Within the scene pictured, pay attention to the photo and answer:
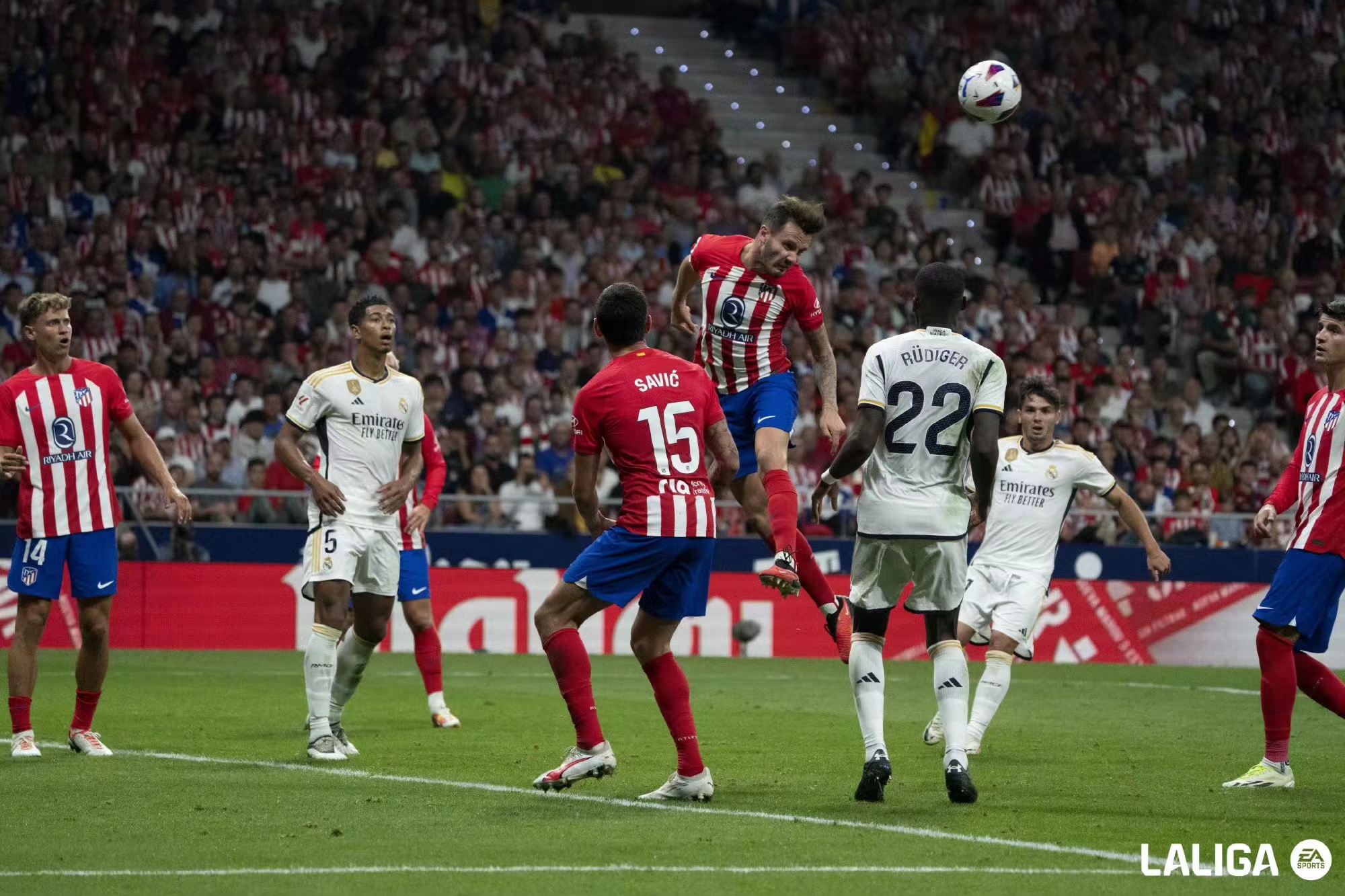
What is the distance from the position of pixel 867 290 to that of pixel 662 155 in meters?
3.95

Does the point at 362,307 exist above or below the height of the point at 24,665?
above

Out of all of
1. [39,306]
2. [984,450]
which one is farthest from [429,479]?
[984,450]

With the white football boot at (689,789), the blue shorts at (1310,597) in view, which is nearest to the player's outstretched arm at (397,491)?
the white football boot at (689,789)

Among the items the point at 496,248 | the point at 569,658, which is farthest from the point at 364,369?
the point at 496,248

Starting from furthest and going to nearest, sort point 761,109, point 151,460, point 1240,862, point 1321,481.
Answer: point 761,109
point 151,460
point 1321,481
point 1240,862

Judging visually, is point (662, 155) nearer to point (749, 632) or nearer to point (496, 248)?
point (496, 248)

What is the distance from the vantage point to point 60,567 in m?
10.1

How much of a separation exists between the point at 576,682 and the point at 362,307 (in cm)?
315

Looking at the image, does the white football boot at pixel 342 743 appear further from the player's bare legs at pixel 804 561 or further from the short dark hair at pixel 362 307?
the player's bare legs at pixel 804 561

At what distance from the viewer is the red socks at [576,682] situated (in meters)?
8.29

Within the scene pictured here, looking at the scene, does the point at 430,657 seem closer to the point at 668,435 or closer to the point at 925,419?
the point at 668,435

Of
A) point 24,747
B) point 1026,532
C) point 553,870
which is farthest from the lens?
point 1026,532

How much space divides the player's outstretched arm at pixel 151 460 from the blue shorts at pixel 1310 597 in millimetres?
5843

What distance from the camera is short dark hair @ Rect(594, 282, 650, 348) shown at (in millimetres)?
8305
